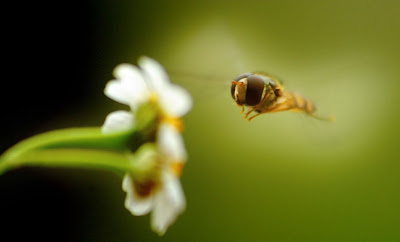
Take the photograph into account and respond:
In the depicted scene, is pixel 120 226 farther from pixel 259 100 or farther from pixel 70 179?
pixel 259 100

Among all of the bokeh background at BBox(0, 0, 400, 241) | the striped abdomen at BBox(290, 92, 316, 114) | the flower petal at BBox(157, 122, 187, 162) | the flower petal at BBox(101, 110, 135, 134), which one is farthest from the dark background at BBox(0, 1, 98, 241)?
the flower petal at BBox(157, 122, 187, 162)

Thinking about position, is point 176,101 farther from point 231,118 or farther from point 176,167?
point 231,118

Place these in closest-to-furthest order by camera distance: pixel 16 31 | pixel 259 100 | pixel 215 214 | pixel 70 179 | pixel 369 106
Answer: pixel 259 100 → pixel 16 31 → pixel 70 179 → pixel 215 214 → pixel 369 106

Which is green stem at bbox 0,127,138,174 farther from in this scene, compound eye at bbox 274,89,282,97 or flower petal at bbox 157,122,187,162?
compound eye at bbox 274,89,282,97

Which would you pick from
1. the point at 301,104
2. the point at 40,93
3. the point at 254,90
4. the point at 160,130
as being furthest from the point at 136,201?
the point at 40,93

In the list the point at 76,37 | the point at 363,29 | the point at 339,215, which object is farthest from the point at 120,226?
the point at 363,29
